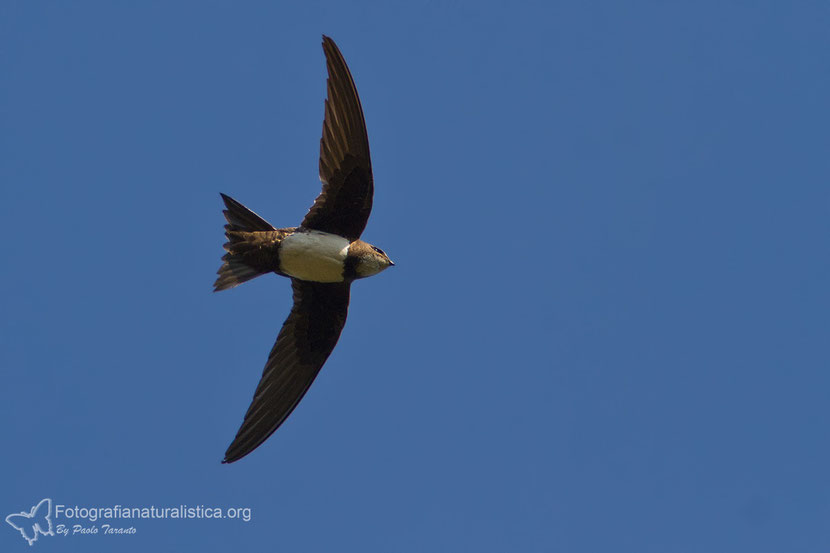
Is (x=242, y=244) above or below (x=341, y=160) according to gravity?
below

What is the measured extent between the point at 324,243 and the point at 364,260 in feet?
1.08

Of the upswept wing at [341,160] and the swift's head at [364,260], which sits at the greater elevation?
the upswept wing at [341,160]

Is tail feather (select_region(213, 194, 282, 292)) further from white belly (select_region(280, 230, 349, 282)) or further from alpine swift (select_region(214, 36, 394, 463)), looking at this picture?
white belly (select_region(280, 230, 349, 282))

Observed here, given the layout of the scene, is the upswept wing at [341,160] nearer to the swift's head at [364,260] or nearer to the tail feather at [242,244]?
the swift's head at [364,260]

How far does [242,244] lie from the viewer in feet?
29.3

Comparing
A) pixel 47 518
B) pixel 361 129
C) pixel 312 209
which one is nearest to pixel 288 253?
pixel 312 209

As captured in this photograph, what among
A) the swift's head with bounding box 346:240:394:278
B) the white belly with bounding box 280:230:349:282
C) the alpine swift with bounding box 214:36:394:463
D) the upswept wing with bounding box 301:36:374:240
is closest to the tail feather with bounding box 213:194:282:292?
the alpine swift with bounding box 214:36:394:463

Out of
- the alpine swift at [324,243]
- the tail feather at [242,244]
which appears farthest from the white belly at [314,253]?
the tail feather at [242,244]

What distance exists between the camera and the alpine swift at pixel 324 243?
8875 mm

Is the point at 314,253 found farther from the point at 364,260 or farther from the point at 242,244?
the point at 242,244

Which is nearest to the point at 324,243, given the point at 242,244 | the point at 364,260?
the point at 364,260

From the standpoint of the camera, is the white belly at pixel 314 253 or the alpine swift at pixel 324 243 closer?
the alpine swift at pixel 324 243

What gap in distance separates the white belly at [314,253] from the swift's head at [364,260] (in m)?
0.06

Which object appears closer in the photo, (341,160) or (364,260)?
(341,160)
